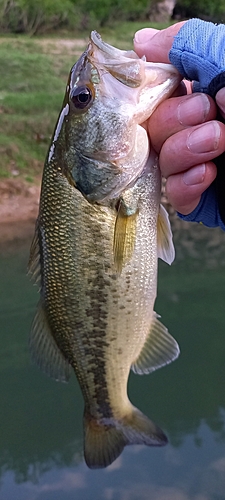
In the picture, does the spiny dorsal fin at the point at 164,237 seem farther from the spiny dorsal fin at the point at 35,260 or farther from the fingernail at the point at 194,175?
the spiny dorsal fin at the point at 35,260

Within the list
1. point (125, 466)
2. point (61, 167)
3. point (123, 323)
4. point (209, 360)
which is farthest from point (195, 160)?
point (209, 360)

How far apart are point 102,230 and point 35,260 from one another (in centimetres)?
38

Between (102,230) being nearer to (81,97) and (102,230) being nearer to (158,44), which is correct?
(81,97)

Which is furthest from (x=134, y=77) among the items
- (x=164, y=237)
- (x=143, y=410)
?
(x=143, y=410)

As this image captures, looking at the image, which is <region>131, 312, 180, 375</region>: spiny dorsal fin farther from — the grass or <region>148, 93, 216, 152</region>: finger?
the grass

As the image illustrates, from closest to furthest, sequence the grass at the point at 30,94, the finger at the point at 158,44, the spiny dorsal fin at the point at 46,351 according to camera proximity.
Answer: the finger at the point at 158,44
the spiny dorsal fin at the point at 46,351
the grass at the point at 30,94

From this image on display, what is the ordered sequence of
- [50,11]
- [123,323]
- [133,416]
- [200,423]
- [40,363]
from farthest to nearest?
[50,11] → [200,423] → [133,416] → [40,363] → [123,323]

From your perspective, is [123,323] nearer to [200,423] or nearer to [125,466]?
[125,466]

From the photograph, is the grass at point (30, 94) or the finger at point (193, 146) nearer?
the finger at point (193, 146)

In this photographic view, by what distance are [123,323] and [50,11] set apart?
21.5m

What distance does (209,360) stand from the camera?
582cm

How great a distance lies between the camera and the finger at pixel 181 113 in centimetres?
174

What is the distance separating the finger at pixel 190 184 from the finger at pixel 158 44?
0.50m

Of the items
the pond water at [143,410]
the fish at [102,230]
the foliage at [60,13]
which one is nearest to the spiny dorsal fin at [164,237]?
the fish at [102,230]
